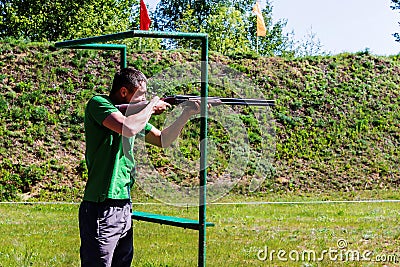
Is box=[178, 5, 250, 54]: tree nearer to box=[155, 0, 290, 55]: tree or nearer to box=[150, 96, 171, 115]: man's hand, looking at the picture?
box=[155, 0, 290, 55]: tree

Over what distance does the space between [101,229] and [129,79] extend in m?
1.06

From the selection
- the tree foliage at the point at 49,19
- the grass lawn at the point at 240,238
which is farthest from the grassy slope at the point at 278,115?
the tree foliage at the point at 49,19

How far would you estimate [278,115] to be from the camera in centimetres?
2039

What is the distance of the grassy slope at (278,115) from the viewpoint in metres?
16.3

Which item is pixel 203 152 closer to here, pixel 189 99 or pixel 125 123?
pixel 189 99

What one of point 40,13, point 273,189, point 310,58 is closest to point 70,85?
point 273,189

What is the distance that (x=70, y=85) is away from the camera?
18.4 m

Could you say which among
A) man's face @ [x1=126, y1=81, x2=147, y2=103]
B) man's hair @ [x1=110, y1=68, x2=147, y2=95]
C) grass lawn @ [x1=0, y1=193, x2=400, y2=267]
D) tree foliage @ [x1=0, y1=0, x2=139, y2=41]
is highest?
tree foliage @ [x1=0, y1=0, x2=139, y2=41]

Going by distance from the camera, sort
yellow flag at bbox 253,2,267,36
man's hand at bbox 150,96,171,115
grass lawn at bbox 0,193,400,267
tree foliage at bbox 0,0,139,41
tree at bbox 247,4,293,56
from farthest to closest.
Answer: tree at bbox 247,4,293,56
tree foliage at bbox 0,0,139,41
yellow flag at bbox 253,2,267,36
grass lawn at bbox 0,193,400,267
man's hand at bbox 150,96,171,115

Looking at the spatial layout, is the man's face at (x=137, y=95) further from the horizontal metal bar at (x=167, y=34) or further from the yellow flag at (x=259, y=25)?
the yellow flag at (x=259, y=25)

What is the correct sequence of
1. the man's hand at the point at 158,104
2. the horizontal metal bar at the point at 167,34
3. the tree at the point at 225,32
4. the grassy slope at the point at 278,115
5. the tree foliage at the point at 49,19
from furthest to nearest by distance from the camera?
the tree at the point at 225,32 → the tree foliage at the point at 49,19 → the grassy slope at the point at 278,115 → the man's hand at the point at 158,104 → the horizontal metal bar at the point at 167,34

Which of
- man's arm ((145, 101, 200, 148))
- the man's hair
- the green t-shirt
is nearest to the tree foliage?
A: man's arm ((145, 101, 200, 148))

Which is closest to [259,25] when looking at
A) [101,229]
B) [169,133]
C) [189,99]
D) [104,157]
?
[169,133]

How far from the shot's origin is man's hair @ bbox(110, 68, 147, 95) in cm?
477
